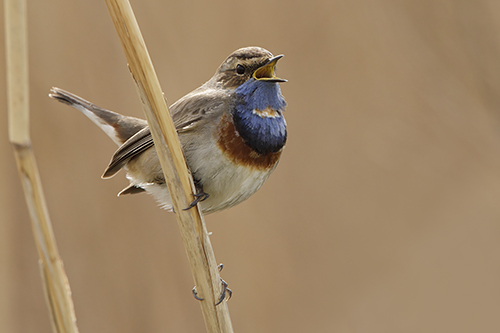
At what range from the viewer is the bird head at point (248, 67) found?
189 centimetres

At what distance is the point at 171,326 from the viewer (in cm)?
315

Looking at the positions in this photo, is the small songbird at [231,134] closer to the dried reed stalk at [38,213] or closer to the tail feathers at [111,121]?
the tail feathers at [111,121]

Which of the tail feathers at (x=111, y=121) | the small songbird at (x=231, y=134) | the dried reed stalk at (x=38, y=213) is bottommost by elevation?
the dried reed stalk at (x=38, y=213)

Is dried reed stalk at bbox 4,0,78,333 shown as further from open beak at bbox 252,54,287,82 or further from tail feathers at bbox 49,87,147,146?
tail feathers at bbox 49,87,147,146

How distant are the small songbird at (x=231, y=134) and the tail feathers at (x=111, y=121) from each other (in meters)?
0.36

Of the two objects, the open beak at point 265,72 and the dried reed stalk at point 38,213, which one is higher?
the open beak at point 265,72

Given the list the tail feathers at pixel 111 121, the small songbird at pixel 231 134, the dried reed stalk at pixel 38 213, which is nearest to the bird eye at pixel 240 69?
the small songbird at pixel 231 134

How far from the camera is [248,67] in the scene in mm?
1931

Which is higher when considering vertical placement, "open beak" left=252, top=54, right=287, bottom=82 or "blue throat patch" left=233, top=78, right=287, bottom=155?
"open beak" left=252, top=54, right=287, bottom=82

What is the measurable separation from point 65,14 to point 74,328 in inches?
93.1

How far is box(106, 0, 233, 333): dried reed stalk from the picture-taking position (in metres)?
1.21

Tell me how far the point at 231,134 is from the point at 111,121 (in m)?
0.85

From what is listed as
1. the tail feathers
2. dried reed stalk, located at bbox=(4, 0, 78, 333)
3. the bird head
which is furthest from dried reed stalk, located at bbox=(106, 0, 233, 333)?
the tail feathers

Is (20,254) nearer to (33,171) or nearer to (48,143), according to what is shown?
(48,143)
